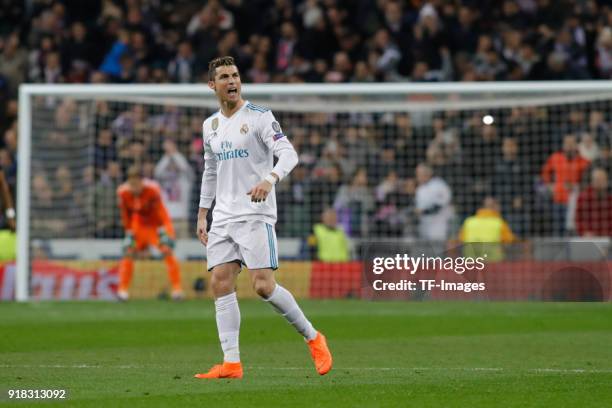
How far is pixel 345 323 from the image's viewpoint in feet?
49.4

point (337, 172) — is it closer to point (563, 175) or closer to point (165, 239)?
point (563, 175)

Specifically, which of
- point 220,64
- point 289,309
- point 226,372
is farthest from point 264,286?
point 220,64

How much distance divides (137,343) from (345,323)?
331 centimetres

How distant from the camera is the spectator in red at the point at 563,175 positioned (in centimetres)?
2016

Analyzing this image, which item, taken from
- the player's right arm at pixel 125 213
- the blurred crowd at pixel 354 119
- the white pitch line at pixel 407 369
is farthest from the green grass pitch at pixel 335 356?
the blurred crowd at pixel 354 119

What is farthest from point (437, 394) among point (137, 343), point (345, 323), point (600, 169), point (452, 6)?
point (452, 6)

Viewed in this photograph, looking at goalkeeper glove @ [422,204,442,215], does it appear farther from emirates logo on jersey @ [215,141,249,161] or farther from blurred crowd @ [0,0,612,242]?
emirates logo on jersey @ [215,141,249,161]

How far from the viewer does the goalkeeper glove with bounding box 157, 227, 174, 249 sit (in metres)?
18.8

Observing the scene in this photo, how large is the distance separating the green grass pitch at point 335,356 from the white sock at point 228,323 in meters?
0.28

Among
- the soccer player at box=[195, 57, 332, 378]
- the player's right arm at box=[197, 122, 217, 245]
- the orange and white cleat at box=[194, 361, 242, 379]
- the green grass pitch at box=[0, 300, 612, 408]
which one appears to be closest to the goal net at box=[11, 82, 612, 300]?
the green grass pitch at box=[0, 300, 612, 408]

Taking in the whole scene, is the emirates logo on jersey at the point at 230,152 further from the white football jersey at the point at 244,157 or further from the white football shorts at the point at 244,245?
the white football shorts at the point at 244,245

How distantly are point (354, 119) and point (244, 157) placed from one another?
497 inches

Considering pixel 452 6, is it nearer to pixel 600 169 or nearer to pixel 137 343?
pixel 600 169

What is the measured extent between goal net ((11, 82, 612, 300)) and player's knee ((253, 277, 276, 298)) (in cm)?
990
